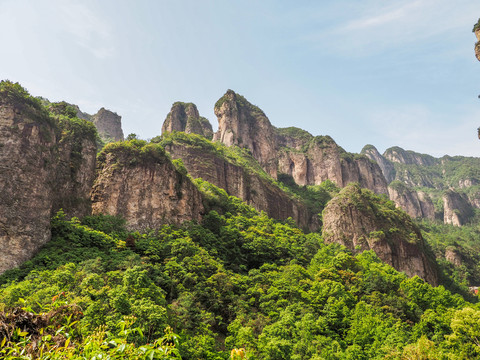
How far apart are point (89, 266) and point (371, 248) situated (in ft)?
144

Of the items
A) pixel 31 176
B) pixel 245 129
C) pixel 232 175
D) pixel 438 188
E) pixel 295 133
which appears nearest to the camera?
pixel 31 176

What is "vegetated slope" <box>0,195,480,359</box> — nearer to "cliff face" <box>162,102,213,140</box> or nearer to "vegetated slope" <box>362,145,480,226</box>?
"cliff face" <box>162,102,213,140</box>

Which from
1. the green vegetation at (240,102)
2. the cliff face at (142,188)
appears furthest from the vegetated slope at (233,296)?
the green vegetation at (240,102)

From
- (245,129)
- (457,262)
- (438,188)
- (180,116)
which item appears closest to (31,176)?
(245,129)

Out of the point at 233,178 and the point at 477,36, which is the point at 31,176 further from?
the point at 477,36

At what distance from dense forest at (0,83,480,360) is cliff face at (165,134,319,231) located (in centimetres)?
1373

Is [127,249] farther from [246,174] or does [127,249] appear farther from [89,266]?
[246,174]

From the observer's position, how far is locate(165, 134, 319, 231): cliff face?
59062 millimetres

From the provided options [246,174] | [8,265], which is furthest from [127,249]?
[246,174]

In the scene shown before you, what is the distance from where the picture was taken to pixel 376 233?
5472 centimetres

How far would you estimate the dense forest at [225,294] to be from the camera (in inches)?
759

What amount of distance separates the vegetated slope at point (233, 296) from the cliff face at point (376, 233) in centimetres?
1234

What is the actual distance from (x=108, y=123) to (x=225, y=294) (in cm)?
8715

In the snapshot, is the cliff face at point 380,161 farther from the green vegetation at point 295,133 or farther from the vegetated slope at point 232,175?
the vegetated slope at point 232,175
